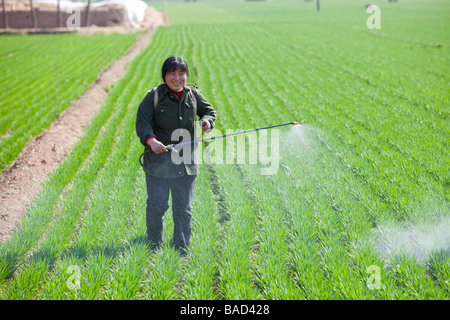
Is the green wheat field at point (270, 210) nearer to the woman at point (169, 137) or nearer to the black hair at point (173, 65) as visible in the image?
the woman at point (169, 137)

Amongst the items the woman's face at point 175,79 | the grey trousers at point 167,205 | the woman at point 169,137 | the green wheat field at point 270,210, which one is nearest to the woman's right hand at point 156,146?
the woman at point 169,137

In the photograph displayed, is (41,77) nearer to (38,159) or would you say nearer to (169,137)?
(38,159)

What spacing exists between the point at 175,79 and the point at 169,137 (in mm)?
563

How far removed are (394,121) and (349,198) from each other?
400 cm

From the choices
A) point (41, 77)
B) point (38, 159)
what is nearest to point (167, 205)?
point (38, 159)

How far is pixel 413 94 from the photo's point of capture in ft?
32.2

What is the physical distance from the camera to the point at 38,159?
6.46 metres

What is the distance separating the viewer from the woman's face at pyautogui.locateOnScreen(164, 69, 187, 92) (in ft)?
10.5

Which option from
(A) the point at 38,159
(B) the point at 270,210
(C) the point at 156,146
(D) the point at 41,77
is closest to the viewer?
(C) the point at 156,146

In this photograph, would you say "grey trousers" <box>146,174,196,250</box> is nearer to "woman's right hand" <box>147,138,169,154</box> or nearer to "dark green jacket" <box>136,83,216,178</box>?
"dark green jacket" <box>136,83,216,178</box>

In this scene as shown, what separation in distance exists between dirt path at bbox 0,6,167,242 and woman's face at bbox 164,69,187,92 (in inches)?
106

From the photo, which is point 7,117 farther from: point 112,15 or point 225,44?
point 112,15

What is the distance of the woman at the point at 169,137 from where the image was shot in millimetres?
3242
